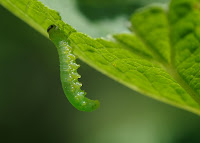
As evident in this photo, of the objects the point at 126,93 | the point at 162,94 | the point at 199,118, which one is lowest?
the point at 162,94

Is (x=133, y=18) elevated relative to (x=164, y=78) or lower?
elevated

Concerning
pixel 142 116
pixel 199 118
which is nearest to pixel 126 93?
pixel 142 116

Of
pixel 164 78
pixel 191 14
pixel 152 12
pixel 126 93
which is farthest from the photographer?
pixel 126 93

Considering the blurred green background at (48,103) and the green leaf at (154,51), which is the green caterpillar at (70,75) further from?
the blurred green background at (48,103)

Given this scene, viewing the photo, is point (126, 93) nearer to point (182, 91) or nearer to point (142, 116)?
point (142, 116)

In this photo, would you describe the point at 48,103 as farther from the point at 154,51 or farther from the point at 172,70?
the point at 172,70

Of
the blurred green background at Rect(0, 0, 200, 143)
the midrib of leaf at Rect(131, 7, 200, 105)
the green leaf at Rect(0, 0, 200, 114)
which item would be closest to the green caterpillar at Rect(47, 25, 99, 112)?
the green leaf at Rect(0, 0, 200, 114)

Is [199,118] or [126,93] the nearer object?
[199,118]

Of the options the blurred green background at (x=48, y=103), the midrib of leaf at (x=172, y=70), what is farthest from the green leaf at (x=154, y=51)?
the blurred green background at (x=48, y=103)
